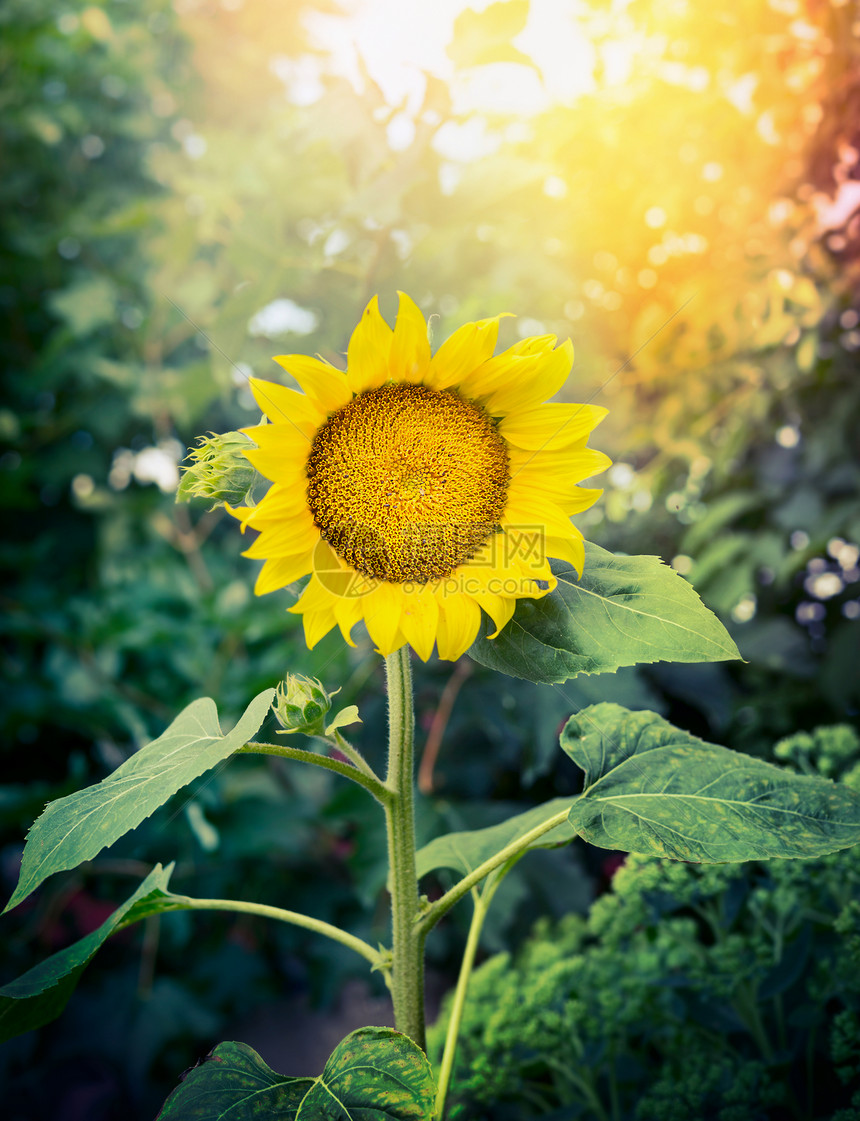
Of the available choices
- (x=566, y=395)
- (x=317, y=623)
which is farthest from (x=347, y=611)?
(x=566, y=395)

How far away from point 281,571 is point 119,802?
0.14 meters

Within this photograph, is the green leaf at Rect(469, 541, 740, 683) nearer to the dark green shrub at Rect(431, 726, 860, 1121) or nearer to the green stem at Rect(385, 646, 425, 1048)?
the green stem at Rect(385, 646, 425, 1048)

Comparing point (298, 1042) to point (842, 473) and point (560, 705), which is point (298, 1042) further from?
point (842, 473)

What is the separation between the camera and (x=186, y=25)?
6.13 ft

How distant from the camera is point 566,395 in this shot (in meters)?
1.03

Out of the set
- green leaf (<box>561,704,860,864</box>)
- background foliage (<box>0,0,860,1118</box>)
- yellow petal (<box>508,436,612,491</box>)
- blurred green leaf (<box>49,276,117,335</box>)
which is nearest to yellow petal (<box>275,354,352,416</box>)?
yellow petal (<box>508,436,612,491</box>)

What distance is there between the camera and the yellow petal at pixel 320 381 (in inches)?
14.1

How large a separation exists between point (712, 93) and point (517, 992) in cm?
114

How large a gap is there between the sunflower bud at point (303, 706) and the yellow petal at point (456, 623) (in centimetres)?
7

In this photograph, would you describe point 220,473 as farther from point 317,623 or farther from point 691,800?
point 691,800

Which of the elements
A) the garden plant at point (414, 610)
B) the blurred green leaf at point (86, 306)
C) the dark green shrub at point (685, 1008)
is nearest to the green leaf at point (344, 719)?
the garden plant at point (414, 610)

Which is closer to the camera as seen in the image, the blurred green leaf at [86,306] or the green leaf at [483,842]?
the green leaf at [483,842]

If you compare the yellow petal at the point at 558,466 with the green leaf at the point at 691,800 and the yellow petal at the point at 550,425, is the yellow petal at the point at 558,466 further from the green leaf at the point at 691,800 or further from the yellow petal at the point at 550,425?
the green leaf at the point at 691,800

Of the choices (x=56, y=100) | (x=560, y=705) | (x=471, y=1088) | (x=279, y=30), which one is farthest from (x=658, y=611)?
(x=279, y=30)
